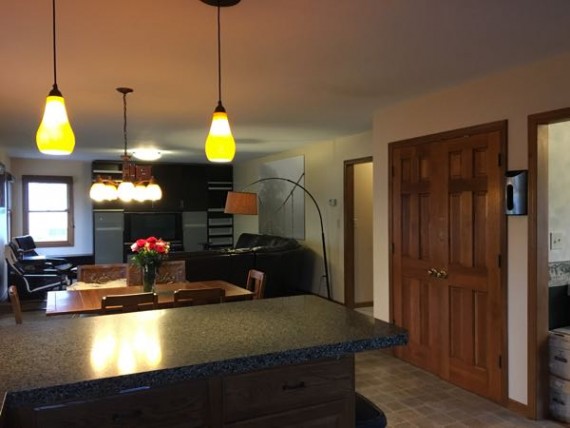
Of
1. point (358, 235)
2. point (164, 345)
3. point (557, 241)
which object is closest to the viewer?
point (164, 345)

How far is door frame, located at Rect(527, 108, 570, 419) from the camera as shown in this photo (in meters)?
3.06

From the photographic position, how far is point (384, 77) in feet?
11.0

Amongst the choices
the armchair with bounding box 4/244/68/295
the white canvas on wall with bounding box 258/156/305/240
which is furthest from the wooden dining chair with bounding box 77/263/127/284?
the white canvas on wall with bounding box 258/156/305/240

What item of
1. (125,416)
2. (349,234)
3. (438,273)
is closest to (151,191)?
(438,273)

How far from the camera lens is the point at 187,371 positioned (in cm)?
134

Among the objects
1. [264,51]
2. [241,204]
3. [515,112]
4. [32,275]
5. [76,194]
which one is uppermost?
[264,51]

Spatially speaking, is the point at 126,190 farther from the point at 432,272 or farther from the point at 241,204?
the point at 432,272

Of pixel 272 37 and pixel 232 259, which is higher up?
pixel 272 37

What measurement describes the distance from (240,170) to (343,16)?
7475 millimetres

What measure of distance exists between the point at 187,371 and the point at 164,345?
259 mm

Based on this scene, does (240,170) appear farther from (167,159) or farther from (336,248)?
(336,248)

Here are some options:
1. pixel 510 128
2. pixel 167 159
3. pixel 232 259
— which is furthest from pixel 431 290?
pixel 167 159

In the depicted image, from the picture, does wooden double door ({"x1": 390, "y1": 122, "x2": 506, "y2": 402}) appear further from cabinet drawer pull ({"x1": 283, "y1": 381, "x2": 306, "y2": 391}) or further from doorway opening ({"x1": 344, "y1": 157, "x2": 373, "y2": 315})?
cabinet drawer pull ({"x1": 283, "y1": 381, "x2": 306, "y2": 391})

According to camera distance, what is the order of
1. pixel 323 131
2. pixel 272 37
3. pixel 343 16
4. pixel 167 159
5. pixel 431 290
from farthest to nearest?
pixel 167 159 < pixel 323 131 < pixel 431 290 < pixel 272 37 < pixel 343 16
